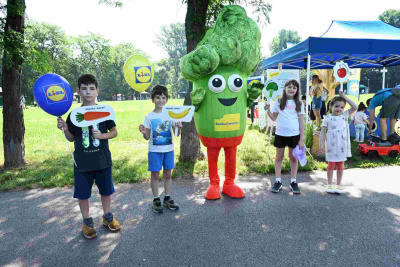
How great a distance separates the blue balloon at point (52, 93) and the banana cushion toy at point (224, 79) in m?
1.57

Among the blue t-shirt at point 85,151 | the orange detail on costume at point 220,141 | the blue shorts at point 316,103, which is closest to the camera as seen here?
the blue t-shirt at point 85,151

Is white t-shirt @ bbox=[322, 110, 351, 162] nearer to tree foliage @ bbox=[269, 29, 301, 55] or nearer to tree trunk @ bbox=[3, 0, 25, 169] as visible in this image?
tree trunk @ bbox=[3, 0, 25, 169]

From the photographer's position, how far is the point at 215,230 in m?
2.90

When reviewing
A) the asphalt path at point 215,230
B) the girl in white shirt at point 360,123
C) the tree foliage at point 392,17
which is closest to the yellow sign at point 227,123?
the asphalt path at point 215,230

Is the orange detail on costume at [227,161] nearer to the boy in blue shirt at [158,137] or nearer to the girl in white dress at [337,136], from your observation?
the boy in blue shirt at [158,137]

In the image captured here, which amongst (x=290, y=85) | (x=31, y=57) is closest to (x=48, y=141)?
(x=31, y=57)

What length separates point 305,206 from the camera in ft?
11.4

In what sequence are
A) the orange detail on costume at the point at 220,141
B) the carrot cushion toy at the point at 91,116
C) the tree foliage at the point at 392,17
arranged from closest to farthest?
the carrot cushion toy at the point at 91,116 → the orange detail on costume at the point at 220,141 → the tree foliage at the point at 392,17

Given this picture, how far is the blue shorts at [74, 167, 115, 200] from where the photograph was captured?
2779mm

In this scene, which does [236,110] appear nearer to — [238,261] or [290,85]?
[290,85]

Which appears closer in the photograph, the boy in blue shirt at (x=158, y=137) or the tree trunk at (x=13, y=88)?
the boy in blue shirt at (x=158, y=137)

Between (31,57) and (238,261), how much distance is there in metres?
5.20

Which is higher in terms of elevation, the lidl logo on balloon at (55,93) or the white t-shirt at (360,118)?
the lidl logo on balloon at (55,93)

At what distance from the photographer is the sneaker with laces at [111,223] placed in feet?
9.61
